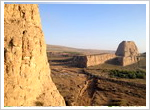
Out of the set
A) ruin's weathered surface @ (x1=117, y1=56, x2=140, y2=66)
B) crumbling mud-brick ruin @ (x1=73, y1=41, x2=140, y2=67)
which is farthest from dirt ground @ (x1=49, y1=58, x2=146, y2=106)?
ruin's weathered surface @ (x1=117, y1=56, x2=140, y2=66)

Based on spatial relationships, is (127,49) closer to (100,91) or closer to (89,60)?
(89,60)

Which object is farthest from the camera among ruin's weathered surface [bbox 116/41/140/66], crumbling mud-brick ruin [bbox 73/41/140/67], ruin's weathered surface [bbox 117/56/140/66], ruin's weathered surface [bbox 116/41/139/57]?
ruin's weathered surface [bbox 116/41/139/57]

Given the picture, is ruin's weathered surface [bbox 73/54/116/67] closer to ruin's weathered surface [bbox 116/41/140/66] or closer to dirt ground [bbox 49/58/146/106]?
dirt ground [bbox 49/58/146/106]

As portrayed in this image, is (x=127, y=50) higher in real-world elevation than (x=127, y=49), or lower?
lower

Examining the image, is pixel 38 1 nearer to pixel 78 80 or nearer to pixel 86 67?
pixel 78 80

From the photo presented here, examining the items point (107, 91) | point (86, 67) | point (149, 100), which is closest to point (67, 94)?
point (107, 91)

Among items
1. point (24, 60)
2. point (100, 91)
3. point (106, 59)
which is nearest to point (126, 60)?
point (106, 59)
